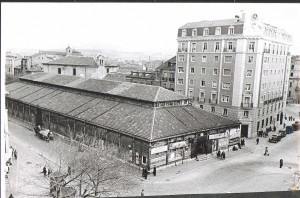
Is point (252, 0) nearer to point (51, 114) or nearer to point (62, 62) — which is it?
point (62, 62)

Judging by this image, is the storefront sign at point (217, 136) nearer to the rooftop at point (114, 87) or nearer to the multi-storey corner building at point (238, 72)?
the multi-storey corner building at point (238, 72)

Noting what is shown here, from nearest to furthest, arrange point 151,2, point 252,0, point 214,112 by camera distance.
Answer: point 151,2 → point 252,0 → point 214,112

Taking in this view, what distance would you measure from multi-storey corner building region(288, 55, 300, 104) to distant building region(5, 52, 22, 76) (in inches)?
337

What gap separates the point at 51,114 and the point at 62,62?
199cm

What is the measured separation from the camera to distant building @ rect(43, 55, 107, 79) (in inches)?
429

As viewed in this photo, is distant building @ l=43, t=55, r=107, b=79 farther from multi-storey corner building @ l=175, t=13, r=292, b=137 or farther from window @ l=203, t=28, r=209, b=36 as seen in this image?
window @ l=203, t=28, r=209, b=36

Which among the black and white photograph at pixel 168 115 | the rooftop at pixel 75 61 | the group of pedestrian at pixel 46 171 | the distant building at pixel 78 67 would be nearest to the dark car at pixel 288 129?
the black and white photograph at pixel 168 115

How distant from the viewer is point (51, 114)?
1183 cm

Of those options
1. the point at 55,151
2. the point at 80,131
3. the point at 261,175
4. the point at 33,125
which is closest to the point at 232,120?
the point at 261,175

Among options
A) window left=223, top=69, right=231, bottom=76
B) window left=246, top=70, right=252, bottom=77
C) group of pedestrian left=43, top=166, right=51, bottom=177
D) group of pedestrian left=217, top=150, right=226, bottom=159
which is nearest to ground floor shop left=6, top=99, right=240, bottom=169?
group of pedestrian left=217, top=150, right=226, bottom=159

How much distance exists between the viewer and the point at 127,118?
12.1 meters

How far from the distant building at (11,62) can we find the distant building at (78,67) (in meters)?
1.70

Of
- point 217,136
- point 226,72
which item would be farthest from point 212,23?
point 217,136

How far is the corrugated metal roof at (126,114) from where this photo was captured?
38.1ft
